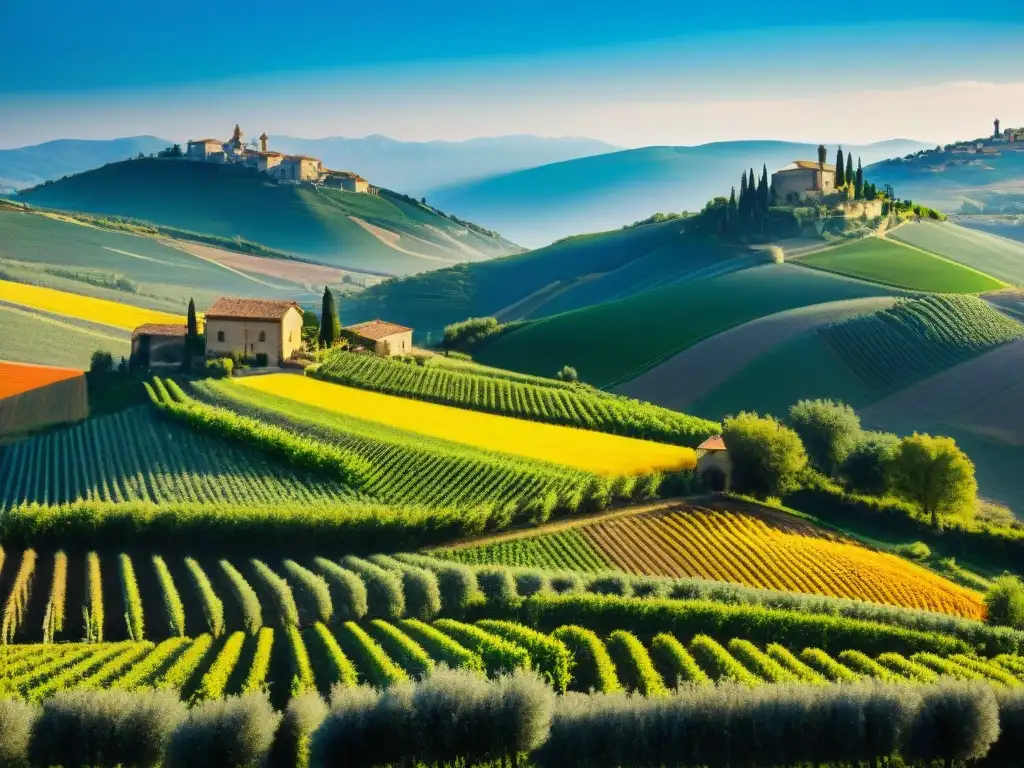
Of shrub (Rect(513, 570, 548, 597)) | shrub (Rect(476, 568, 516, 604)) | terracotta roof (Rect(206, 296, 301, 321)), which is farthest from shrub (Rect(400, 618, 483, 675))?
terracotta roof (Rect(206, 296, 301, 321))

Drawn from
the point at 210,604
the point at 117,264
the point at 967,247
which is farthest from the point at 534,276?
the point at 210,604

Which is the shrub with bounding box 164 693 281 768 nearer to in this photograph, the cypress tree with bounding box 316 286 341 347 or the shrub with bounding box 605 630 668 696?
the shrub with bounding box 605 630 668 696

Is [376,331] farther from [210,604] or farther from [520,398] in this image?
[210,604]

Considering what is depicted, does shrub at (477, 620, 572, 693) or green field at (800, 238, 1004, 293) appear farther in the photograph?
green field at (800, 238, 1004, 293)

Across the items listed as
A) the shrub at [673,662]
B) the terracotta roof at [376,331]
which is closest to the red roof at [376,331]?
the terracotta roof at [376,331]

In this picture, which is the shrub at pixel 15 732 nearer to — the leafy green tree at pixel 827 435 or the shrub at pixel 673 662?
the shrub at pixel 673 662

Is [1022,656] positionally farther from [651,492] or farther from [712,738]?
[651,492]

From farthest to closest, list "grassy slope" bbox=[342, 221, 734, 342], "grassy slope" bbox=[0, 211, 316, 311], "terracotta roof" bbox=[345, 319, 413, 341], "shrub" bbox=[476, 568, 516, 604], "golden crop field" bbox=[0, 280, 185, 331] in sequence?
"grassy slope" bbox=[342, 221, 734, 342] → "grassy slope" bbox=[0, 211, 316, 311] → "golden crop field" bbox=[0, 280, 185, 331] → "terracotta roof" bbox=[345, 319, 413, 341] → "shrub" bbox=[476, 568, 516, 604]
